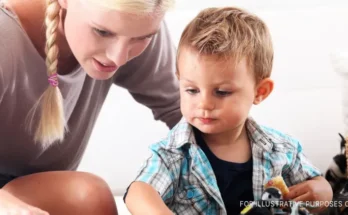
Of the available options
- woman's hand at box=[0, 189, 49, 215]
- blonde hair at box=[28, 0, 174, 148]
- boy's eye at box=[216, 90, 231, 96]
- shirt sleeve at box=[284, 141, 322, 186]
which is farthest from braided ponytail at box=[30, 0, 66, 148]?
shirt sleeve at box=[284, 141, 322, 186]

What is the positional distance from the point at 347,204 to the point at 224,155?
28 cm

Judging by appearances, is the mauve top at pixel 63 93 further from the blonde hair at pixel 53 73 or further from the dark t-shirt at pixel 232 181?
the dark t-shirt at pixel 232 181

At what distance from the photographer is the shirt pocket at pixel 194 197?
3.46 feet

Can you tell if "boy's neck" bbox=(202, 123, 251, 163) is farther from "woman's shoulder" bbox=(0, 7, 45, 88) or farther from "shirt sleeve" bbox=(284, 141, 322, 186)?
"woman's shoulder" bbox=(0, 7, 45, 88)

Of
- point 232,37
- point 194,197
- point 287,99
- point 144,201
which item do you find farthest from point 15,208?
point 287,99

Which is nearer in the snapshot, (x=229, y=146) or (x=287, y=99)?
(x=229, y=146)

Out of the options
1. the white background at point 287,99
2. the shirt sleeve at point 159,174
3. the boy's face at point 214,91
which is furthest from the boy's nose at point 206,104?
the white background at point 287,99

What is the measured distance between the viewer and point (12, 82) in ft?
3.44

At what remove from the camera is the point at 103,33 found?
39.5 inches

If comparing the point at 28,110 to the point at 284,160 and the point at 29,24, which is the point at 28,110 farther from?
the point at 284,160

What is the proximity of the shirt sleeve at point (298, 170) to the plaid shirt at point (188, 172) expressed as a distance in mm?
35

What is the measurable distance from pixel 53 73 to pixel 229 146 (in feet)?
1.08

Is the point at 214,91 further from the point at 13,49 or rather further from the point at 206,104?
the point at 13,49

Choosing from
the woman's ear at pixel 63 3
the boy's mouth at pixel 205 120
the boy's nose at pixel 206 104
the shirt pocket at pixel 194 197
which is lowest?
the shirt pocket at pixel 194 197
